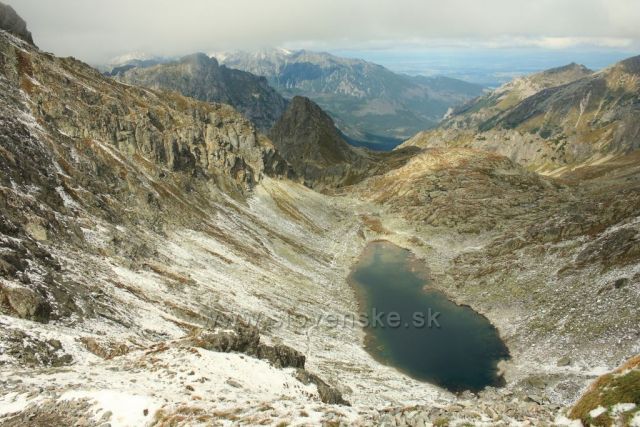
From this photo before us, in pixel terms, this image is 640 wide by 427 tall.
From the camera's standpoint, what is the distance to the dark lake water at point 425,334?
64.3 m

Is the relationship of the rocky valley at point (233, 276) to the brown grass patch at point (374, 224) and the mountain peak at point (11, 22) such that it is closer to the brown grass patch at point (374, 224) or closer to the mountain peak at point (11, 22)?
the mountain peak at point (11, 22)

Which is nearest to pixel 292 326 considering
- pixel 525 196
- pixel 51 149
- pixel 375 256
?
pixel 51 149

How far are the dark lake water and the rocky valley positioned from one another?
2.60 meters

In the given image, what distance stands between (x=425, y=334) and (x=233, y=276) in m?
31.0

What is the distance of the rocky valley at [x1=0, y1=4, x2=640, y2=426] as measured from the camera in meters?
28.2

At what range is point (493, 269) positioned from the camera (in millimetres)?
94188

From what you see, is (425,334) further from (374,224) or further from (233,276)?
(374,224)

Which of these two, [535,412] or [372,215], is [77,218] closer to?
[535,412]

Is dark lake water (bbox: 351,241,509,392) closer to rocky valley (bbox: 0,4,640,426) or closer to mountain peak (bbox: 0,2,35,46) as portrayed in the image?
rocky valley (bbox: 0,4,640,426)

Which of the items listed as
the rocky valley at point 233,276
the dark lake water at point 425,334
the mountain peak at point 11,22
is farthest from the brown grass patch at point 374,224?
the mountain peak at point 11,22

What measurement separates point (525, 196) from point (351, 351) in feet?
327

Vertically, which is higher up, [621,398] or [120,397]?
[621,398]

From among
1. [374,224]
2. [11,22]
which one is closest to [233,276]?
[374,224]

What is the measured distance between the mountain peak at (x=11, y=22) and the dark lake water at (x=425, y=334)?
9051cm
